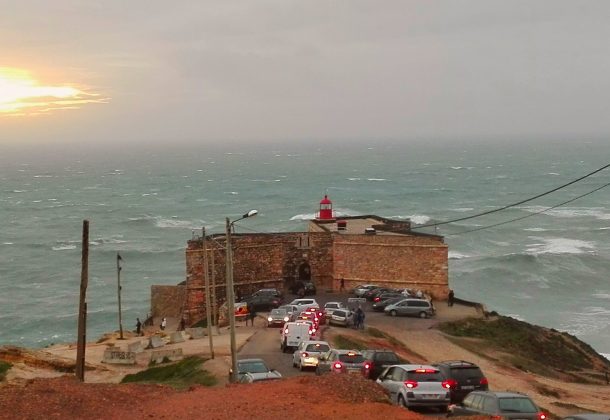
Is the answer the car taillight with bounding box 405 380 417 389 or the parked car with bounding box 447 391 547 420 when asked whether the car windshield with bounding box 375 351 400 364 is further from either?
the parked car with bounding box 447 391 547 420

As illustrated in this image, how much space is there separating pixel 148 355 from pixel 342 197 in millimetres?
122538

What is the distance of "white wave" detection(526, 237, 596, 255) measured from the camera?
306 ft

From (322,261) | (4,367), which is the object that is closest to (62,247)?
(322,261)

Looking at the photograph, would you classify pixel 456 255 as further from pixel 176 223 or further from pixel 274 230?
pixel 176 223

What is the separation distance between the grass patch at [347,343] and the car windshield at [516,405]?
15964 millimetres

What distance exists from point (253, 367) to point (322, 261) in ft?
89.6

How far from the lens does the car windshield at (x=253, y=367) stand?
25.4m

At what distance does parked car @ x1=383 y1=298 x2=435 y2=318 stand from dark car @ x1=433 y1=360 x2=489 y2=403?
21583mm

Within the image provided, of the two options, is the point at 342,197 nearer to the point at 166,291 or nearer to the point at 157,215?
the point at 157,215

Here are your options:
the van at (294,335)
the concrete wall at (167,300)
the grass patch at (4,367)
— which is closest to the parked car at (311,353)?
the van at (294,335)

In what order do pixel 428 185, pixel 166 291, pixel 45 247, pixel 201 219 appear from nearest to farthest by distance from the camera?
pixel 166 291, pixel 45 247, pixel 201 219, pixel 428 185

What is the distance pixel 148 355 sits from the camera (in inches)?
1484

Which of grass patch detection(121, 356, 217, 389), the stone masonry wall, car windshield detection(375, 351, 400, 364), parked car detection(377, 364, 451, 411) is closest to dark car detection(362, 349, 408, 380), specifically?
car windshield detection(375, 351, 400, 364)

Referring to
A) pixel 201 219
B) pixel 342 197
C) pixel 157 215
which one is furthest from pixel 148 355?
pixel 342 197
